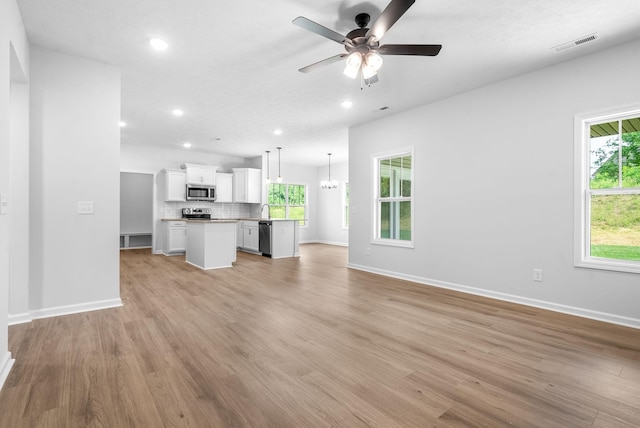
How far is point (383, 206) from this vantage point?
5.53m

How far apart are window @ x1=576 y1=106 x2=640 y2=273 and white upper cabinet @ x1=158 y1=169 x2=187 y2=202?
25.1 feet

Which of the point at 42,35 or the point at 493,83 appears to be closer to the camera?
the point at 42,35

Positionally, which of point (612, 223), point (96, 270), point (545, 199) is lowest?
point (96, 270)

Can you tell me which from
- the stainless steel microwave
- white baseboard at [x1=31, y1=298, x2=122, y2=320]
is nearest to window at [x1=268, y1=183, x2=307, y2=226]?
the stainless steel microwave

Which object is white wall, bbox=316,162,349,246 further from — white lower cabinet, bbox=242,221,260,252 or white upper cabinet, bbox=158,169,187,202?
white upper cabinet, bbox=158,169,187,202

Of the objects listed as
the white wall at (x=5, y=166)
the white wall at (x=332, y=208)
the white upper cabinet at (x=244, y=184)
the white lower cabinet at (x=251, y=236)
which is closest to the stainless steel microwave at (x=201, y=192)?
the white upper cabinet at (x=244, y=184)

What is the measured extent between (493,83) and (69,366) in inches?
200

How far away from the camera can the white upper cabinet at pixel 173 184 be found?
7.56 meters

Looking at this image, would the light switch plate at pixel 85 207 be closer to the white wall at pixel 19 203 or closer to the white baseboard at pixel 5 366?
the white wall at pixel 19 203

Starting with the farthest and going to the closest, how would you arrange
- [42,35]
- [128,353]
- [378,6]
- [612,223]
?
1. [612,223]
2. [42,35]
3. [378,6]
4. [128,353]

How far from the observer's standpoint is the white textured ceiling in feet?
8.26

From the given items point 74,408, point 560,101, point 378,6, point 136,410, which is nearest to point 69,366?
point 74,408

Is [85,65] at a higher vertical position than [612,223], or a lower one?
higher

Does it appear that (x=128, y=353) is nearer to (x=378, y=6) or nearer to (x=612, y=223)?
(x=378, y=6)
